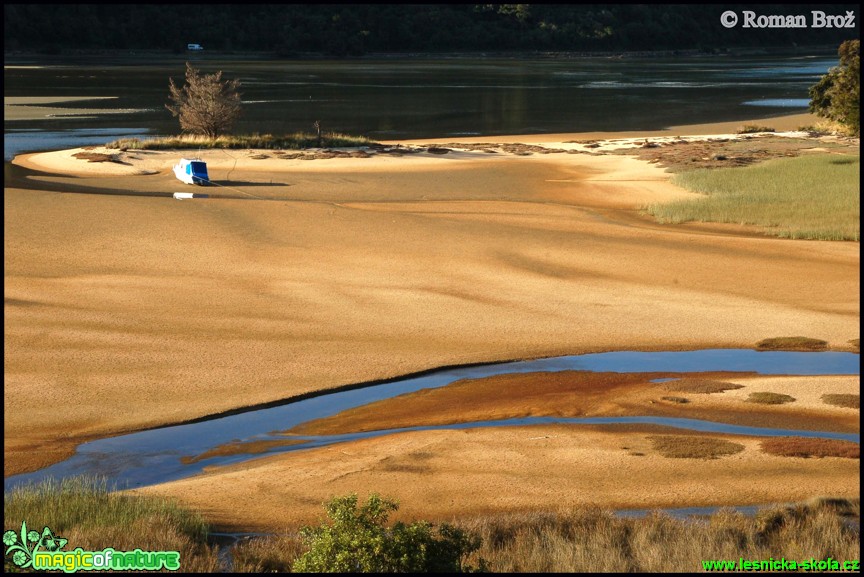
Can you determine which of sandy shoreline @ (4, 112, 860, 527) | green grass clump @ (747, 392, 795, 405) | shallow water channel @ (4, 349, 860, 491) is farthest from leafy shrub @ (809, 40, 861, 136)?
green grass clump @ (747, 392, 795, 405)

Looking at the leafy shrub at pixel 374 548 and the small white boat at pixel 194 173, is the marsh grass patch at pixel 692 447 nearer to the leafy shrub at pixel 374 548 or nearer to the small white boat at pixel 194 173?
the leafy shrub at pixel 374 548

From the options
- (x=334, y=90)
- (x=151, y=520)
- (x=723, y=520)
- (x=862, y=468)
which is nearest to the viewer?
(x=151, y=520)

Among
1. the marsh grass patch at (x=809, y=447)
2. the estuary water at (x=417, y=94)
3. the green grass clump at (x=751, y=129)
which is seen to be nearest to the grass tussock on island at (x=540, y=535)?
the marsh grass patch at (x=809, y=447)

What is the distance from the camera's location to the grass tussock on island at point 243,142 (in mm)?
53125

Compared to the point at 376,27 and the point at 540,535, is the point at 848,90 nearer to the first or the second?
the point at 540,535

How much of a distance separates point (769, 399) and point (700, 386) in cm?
119

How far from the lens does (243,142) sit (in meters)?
53.8

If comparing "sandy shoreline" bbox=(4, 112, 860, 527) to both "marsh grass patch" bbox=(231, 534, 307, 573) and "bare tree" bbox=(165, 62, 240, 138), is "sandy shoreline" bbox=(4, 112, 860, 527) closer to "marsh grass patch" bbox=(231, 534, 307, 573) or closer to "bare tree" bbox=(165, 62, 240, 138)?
"marsh grass patch" bbox=(231, 534, 307, 573)

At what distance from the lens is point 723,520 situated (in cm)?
1232

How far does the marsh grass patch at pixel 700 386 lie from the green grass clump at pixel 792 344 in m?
2.84

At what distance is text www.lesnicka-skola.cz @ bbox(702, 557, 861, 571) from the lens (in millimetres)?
10625

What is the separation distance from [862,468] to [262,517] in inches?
283

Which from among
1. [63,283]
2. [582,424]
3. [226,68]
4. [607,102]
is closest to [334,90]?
[607,102]

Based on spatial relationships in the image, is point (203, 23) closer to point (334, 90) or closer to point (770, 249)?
point (334, 90)
